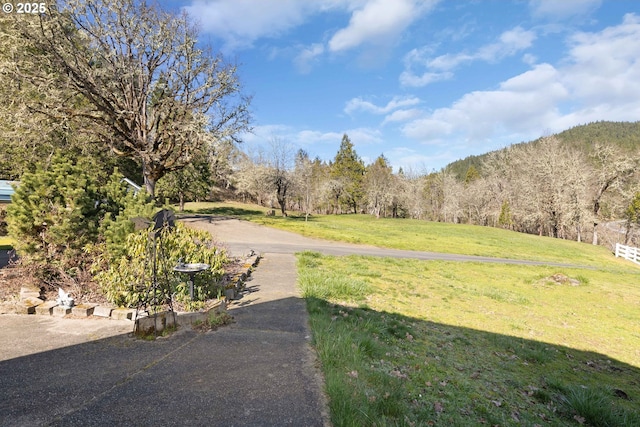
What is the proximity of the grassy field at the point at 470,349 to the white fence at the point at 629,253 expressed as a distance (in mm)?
17597

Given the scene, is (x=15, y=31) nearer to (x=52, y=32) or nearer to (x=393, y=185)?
(x=52, y=32)

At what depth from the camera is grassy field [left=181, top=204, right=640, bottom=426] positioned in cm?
380

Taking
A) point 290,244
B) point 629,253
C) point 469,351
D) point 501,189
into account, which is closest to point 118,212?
point 469,351

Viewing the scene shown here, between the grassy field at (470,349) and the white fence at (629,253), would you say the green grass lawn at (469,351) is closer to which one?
the grassy field at (470,349)

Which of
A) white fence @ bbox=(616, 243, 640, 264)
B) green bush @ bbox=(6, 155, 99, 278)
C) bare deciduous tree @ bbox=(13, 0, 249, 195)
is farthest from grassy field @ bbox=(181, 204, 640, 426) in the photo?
white fence @ bbox=(616, 243, 640, 264)

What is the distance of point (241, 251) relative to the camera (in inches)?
508

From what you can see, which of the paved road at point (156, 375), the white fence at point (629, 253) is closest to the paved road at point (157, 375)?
the paved road at point (156, 375)

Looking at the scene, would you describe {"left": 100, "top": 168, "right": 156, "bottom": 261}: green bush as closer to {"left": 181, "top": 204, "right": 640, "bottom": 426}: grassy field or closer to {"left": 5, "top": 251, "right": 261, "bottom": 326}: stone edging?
{"left": 5, "top": 251, "right": 261, "bottom": 326}: stone edging

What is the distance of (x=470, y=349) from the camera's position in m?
6.02

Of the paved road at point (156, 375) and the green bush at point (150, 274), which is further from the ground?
the green bush at point (150, 274)

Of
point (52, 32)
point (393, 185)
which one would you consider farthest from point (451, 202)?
point (52, 32)

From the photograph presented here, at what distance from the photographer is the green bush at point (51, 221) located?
5.95m

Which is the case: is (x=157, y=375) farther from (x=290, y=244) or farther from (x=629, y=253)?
(x=629, y=253)

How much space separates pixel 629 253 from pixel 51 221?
3723cm
